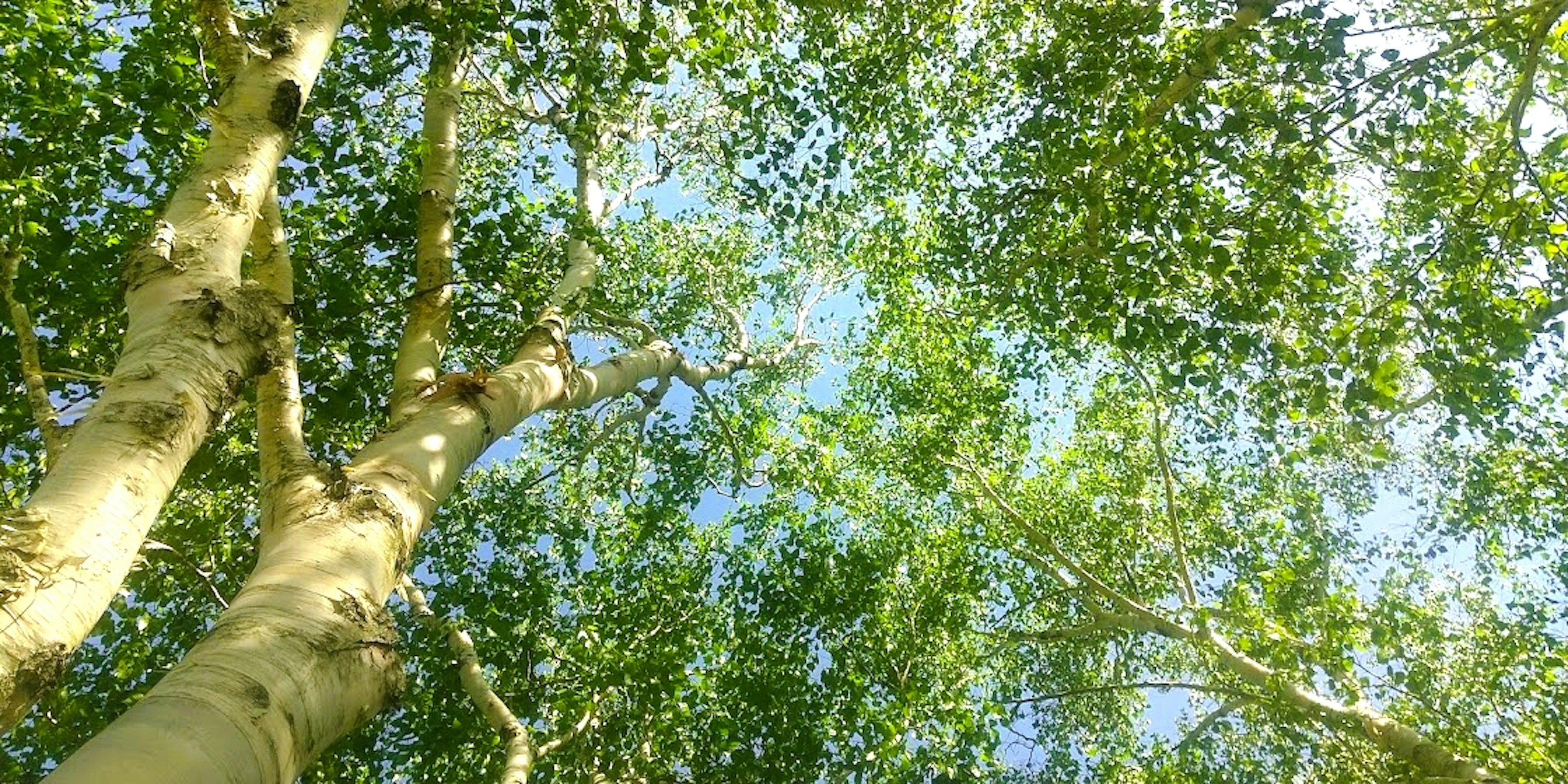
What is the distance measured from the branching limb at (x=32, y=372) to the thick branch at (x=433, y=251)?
4.70ft

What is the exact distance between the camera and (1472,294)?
5008 millimetres

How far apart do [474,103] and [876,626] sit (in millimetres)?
8690

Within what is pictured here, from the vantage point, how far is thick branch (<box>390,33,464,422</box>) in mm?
4145

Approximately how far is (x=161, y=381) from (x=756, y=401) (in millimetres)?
10793

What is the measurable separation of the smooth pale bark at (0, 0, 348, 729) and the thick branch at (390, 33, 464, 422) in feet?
2.70

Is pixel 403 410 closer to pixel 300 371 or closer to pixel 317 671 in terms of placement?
pixel 317 671

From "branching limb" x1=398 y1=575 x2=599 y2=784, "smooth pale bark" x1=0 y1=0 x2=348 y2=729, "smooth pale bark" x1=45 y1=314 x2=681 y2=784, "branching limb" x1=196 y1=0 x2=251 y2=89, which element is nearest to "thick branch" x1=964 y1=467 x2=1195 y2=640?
"branching limb" x1=398 y1=575 x2=599 y2=784

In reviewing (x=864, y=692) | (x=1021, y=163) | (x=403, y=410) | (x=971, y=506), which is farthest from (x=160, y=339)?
(x=971, y=506)

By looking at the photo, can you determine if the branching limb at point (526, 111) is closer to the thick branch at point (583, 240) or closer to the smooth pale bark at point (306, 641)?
the thick branch at point (583, 240)

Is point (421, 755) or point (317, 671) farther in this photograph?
point (421, 755)

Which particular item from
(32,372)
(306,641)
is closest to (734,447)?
(32,372)

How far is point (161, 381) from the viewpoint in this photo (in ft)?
8.82

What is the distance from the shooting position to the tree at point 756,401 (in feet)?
9.96

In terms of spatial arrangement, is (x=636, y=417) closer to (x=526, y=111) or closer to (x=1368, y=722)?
(x=526, y=111)
